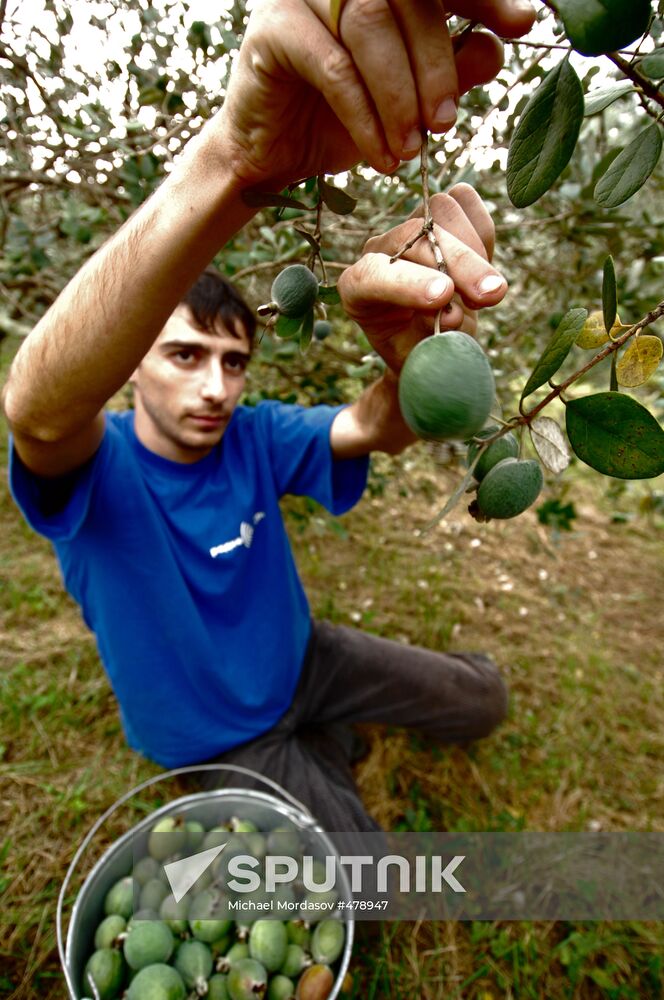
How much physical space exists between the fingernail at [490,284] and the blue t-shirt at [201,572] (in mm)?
1113

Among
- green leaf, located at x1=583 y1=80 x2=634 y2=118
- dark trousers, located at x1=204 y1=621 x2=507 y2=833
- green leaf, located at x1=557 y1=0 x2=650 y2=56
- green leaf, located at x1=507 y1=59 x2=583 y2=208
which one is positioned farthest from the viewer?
dark trousers, located at x1=204 y1=621 x2=507 y2=833

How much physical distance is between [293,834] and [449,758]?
859mm

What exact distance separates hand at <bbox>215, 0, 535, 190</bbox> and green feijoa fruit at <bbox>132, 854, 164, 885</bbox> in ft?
5.34

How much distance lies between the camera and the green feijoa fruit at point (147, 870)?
59.0 inches

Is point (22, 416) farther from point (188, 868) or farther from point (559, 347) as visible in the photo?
point (188, 868)

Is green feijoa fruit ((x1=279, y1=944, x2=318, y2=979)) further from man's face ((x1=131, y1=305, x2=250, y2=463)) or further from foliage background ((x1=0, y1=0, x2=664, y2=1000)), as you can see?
man's face ((x1=131, y1=305, x2=250, y2=463))

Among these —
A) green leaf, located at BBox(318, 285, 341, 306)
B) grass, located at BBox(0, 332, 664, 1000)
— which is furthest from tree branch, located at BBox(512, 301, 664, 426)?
grass, located at BBox(0, 332, 664, 1000)

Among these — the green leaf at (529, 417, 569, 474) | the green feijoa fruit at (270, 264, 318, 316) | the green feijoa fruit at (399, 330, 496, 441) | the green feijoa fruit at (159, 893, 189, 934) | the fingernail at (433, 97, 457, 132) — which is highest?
the fingernail at (433, 97, 457, 132)

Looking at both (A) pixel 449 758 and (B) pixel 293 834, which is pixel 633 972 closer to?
(A) pixel 449 758

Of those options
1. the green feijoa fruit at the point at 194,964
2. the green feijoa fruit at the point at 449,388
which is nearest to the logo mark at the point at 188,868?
the green feijoa fruit at the point at 194,964

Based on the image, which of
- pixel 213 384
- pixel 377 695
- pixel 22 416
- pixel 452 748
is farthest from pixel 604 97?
pixel 452 748

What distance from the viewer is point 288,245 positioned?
4.91ft

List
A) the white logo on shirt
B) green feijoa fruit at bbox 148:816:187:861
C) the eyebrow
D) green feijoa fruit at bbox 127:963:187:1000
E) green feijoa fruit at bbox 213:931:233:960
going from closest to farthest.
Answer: green feijoa fruit at bbox 127:963:187:1000 → green feijoa fruit at bbox 213:931:233:960 → green feijoa fruit at bbox 148:816:187:861 → the eyebrow → the white logo on shirt

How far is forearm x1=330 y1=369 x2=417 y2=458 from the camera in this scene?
54.8 inches
